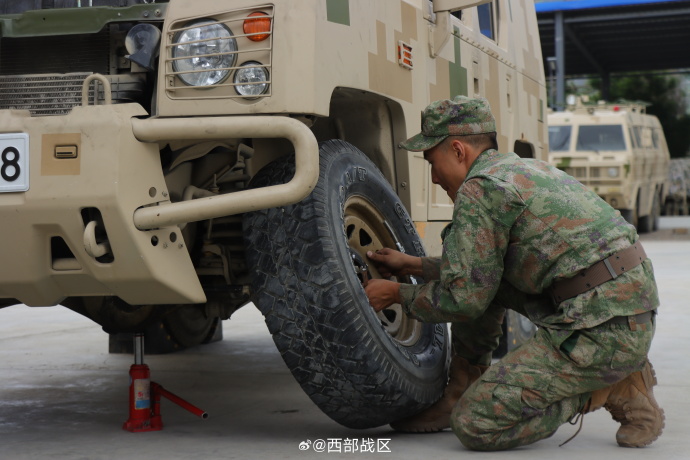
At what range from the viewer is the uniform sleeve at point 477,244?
10.8 ft

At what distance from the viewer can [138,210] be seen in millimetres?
2986

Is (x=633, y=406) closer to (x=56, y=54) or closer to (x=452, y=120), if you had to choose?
(x=452, y=120)

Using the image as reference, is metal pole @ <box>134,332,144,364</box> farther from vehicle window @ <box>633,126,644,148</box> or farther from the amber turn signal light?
vehicle window @ <box>633,126,644,148</box>

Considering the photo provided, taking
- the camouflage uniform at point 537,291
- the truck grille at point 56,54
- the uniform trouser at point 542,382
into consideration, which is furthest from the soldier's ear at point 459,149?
the truck grille at point 56,54

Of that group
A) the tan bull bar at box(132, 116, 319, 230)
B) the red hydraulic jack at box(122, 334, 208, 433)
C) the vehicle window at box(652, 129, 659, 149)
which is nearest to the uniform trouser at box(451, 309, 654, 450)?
the tan bull bar at box(132, 116, 319, 230)

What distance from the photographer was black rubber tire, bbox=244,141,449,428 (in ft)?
10.5

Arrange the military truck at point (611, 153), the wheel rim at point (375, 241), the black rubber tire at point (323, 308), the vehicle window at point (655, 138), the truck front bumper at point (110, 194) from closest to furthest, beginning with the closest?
the truck front bumper at point (110, 194) < the black rubber tire at point (323, 308) < the wheel rim at point (375, 241) < the military truck at point (611, 153) < the vehicle window at point (655, 138)

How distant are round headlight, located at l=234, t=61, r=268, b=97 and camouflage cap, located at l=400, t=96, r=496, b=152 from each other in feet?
2.22

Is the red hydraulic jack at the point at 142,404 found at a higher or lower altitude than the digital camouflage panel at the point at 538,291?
lower

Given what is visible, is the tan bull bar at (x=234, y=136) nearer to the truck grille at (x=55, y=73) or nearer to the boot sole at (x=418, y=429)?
the truck grille at (x=55, y=73)

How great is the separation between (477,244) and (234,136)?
0.84 m

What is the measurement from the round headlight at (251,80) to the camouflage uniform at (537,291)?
28.7 inches

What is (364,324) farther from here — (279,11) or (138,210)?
(279,11)

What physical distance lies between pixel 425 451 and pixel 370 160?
107 cm
